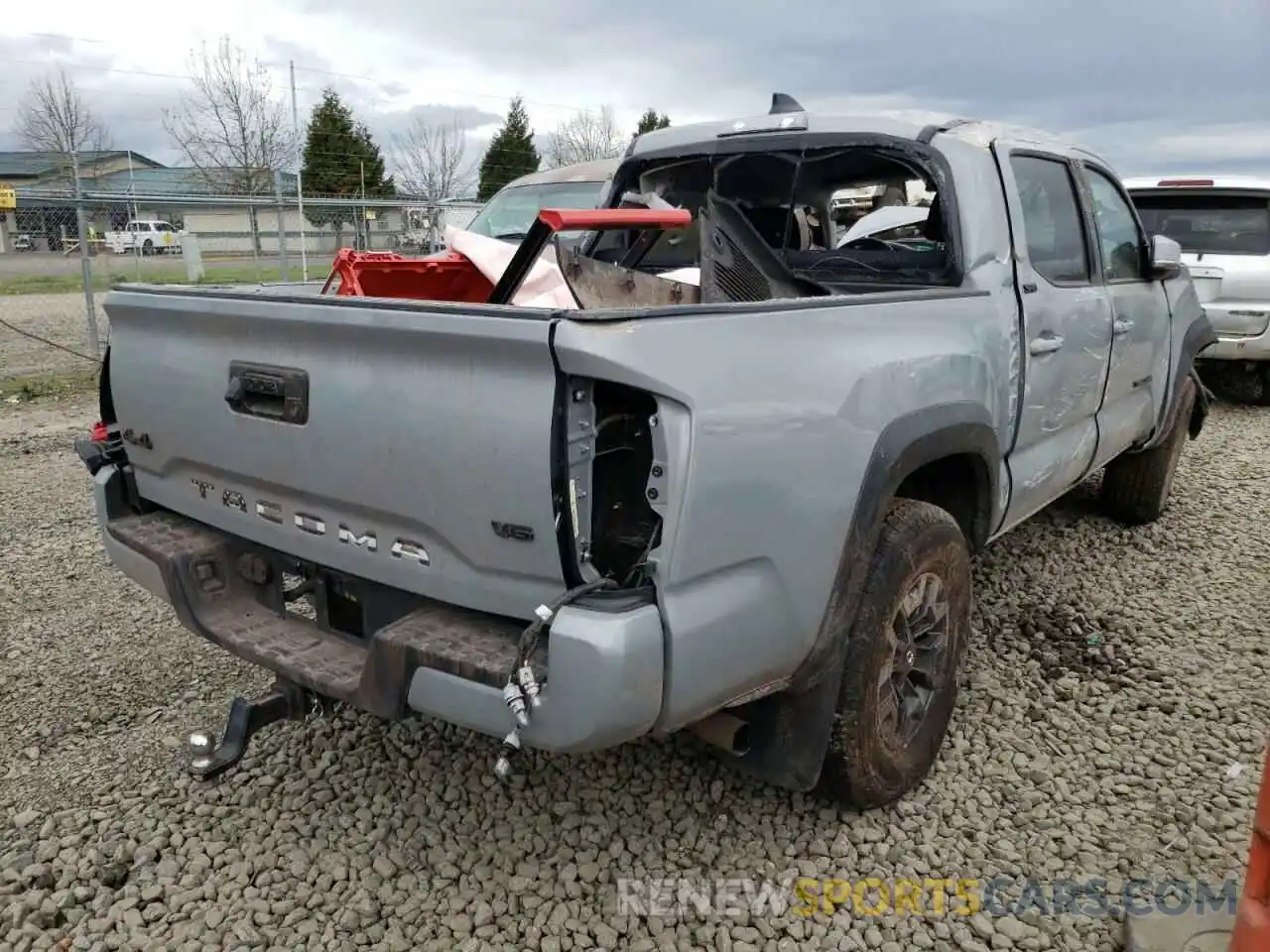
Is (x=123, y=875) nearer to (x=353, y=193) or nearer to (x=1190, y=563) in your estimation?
(x=1190, y=563)

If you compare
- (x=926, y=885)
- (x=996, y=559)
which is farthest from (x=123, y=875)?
(x=996, y=559)

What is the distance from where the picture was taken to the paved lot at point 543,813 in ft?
8.40

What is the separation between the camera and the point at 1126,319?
4.30 meters

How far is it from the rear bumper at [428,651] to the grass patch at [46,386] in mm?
7447

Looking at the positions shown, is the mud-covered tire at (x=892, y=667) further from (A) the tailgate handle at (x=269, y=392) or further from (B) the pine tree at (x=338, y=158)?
(B) the pine tree at (x=338, y=158)

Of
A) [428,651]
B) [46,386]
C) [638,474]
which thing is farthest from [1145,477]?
[46,386]

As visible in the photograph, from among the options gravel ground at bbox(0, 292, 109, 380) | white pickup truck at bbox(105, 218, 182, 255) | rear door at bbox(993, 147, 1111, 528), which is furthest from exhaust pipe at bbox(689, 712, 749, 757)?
white pickup truck at bbox(105, 218, 182, 255)

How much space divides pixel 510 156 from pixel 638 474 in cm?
3626

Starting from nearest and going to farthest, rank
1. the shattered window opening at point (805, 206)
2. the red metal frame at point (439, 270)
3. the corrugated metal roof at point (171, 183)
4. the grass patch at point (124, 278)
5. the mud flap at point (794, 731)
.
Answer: the mud flap at point (794, 731) → the red metal frame at point (439, 270) → the shattered window opening at point (805, 206) → the grass patch at point (124, 278) → the corrugated metal roof at point (171, 183)

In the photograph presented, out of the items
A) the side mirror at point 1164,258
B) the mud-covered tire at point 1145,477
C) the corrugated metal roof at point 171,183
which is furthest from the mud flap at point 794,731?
the corrugated metal roof at point 171,183

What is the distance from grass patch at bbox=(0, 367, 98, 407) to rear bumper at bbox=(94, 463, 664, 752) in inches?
293

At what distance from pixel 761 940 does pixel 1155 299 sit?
363cm

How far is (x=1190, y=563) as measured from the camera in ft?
16.7

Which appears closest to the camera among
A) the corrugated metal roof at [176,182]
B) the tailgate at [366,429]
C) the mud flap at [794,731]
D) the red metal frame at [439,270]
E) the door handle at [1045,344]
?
the tailgate at [366,429]
